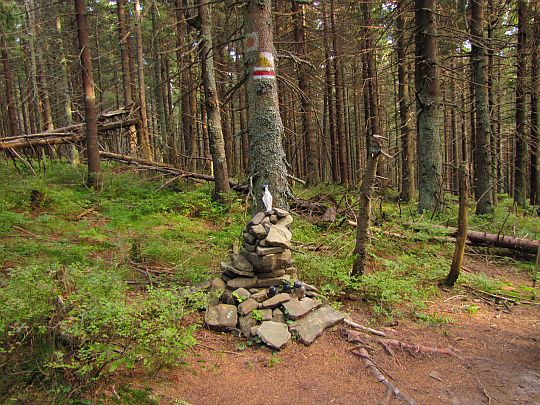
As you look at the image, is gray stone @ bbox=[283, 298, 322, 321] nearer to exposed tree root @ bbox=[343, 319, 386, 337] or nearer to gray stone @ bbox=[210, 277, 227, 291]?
exposed tree root @ bbox=[343, 319, 386, 337]

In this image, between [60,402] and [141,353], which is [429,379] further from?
[60,402]

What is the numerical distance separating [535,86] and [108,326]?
15.0 m

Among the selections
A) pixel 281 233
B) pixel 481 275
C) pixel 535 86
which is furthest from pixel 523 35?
pixel 281 233

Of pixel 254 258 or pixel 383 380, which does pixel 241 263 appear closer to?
pixel 254 258

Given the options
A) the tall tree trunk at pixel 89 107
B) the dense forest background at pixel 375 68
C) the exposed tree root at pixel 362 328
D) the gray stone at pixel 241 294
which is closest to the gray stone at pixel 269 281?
the gray stone at pixel 241 294

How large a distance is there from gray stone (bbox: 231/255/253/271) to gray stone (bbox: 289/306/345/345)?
105 cm

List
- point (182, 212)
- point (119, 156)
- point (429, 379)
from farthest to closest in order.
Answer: point (119, 156) < point (182, 212) < point (429, 379)

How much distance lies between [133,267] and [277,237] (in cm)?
290

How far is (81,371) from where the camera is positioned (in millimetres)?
2686

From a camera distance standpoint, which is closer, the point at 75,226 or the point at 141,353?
the point at 141,353

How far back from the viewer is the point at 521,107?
13.6 metres

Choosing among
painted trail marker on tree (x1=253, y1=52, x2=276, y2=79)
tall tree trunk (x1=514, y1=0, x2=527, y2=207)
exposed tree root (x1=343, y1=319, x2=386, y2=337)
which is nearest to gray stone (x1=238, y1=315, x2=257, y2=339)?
exposed tree root (x1=343, y1=319, x2=386, y2=337)

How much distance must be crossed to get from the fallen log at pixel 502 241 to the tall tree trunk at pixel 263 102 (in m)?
3.26

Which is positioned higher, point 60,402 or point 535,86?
point 535,86
